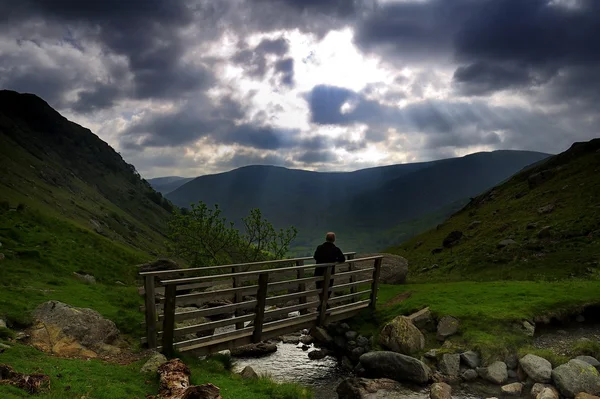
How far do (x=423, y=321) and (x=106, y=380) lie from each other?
16.5 meters

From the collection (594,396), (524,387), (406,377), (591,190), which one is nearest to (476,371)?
(524,387)

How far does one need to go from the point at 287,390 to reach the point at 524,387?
9832mm

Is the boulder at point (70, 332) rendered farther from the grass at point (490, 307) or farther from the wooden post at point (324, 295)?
the grass at point (490, 307)

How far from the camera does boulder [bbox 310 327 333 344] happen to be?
23797 millimetres

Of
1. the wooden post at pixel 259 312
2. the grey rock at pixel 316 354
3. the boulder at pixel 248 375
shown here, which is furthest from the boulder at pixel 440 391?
the wooden post at pixel 259 312

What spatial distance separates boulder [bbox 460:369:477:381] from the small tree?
2639cm

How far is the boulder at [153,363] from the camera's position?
12.9 meters

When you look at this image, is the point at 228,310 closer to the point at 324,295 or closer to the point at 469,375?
the point at 324,295

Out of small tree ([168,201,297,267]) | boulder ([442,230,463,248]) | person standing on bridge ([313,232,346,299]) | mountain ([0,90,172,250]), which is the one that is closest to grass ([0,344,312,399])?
person standing on bridge ([313,232,346,299])

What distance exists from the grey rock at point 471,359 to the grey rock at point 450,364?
276 mm

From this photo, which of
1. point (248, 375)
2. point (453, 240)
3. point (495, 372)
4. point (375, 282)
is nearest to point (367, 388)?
point (248, 375)

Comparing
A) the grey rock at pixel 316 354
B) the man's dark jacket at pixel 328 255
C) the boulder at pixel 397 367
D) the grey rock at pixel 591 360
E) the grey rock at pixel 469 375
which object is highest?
the man's dark jacket at pixel 328 255

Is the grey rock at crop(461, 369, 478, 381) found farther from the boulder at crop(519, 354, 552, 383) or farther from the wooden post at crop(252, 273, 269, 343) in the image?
the wooden post at crop(252, 273, 269, 343)

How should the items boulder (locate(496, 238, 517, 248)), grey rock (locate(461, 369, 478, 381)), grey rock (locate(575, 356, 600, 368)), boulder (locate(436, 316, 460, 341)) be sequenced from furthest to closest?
boulder (locate(496, 238, 517, 248)) → boulder (locate(436, 316, 460, 341)) → grey rock (locate(461, 369, 478, 381)) → grey rock (locate(575, 356, 600, 368))
